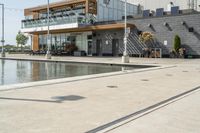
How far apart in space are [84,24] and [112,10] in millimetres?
6853

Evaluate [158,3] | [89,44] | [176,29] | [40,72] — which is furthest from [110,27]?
[40,72]

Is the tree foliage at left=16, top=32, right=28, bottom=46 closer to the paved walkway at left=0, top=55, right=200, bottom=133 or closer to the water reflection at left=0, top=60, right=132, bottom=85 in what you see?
the water reflection at left=0, top=60, right=132, bottom=85

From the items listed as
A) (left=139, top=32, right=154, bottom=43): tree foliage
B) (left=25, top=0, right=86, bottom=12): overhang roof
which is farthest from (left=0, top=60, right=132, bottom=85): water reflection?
(left=25, top=0, right=86, bottom=12): overhang roof

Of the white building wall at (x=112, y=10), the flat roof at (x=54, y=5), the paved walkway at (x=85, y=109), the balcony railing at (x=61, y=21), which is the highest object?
the flat roof at (x=54, y=5)

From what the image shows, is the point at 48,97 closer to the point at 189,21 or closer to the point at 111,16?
the point at 189,21

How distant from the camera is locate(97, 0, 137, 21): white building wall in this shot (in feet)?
157

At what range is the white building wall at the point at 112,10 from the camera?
4784 centimetres

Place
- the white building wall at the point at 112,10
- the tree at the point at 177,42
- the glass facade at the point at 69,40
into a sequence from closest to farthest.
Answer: the tree at the point at 177,42 → the white building wall at the point at 112,10 → the glass facade at the point at 69,40

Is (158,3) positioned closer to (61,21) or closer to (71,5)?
(71,5)

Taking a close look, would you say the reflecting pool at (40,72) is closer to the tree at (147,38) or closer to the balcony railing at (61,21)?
the tree at (147,38)

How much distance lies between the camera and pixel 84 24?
45531mm

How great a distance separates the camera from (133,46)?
139 feet

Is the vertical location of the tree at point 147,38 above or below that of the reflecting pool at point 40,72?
above

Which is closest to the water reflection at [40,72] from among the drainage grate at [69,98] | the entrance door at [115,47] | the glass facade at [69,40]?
the drainage grate at [69,98]
